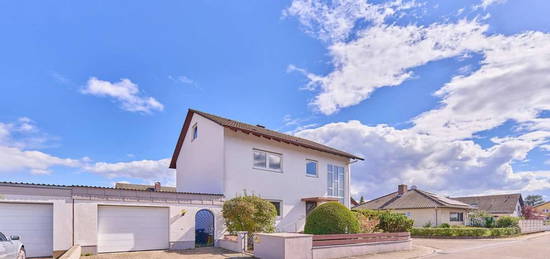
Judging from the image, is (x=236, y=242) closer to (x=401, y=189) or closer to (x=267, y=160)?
(x=267, y=160)

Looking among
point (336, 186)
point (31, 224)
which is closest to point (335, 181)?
point (336, 186)

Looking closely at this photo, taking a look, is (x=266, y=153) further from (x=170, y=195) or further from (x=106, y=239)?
(x=106, y=239)

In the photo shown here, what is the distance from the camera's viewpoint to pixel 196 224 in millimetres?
16203

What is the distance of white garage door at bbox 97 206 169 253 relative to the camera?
13.6 m

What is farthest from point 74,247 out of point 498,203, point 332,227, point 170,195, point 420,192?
point 498,203

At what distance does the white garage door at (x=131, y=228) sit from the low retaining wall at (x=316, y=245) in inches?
174

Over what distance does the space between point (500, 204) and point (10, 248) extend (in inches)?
2185

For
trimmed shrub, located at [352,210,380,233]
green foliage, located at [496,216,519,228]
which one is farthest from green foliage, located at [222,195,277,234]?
green foliage, located at [496,216,519,228]

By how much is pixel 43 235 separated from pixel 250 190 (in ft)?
29.4

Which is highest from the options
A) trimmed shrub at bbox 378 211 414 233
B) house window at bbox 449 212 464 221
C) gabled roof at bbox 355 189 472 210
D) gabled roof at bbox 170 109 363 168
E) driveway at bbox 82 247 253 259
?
gabled roof at bbox 170 109 363 168

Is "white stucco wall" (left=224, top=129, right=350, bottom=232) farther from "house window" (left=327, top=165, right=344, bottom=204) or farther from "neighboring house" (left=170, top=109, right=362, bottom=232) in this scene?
"house window" (left=327, top=165, right=344, bottom=204)

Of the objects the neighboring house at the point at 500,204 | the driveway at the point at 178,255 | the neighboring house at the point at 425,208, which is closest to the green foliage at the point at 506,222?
the neighboring house at the point at 425,208

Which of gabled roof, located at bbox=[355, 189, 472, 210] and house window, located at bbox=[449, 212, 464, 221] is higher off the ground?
gabled roof, located at bbox=[355, 189, 472, 210]

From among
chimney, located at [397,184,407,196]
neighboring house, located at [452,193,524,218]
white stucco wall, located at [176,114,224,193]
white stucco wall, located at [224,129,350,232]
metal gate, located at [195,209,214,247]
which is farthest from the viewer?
neighboring house, located at [452,193,524,218]
